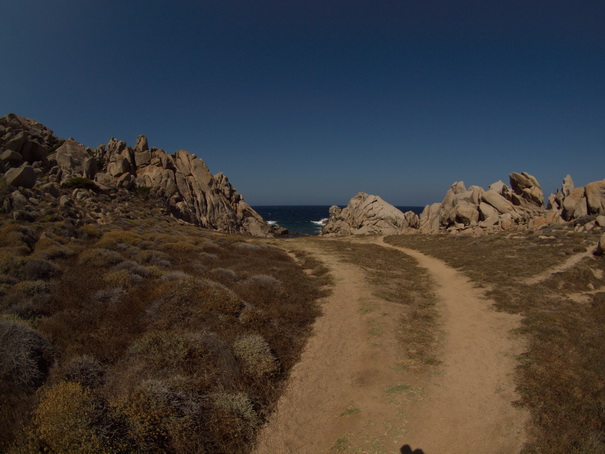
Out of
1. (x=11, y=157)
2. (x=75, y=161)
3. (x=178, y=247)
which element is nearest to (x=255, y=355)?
(x=178, y=247)

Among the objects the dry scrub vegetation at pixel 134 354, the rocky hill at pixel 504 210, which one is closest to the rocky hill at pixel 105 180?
the dry scrub vegetation at pixel 134 354

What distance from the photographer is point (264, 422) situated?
6777mm

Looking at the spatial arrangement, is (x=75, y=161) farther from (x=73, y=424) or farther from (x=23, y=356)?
(x=73, y=424)

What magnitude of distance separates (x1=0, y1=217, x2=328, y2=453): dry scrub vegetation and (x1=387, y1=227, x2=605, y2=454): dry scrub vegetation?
6.25 m

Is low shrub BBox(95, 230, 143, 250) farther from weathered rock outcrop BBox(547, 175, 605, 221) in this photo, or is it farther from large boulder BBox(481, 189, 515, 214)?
large boulder BBox(481, 189, 515, 214)

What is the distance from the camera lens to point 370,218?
6644cm

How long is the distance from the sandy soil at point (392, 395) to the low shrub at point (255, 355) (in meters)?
0.81

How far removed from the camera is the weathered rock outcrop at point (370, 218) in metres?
63.0

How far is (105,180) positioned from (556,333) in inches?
2428

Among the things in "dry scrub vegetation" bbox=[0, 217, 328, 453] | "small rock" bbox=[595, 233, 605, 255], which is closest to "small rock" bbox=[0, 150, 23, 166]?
"dry scrub vegetation" bbox=[0, 217, 328, 453]

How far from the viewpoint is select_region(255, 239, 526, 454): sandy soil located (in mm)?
6164

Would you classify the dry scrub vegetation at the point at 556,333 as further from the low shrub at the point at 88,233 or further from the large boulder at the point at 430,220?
the large boulder at the point at 430,220

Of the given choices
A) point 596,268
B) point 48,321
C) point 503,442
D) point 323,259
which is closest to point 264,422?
point 503,442

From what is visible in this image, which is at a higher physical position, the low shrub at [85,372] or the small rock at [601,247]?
the small rock at [601,247]
